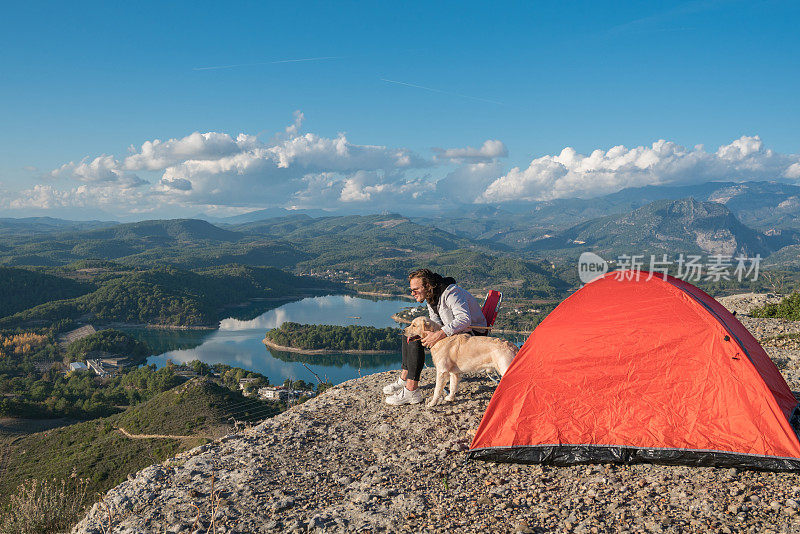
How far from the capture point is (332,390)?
912 cm

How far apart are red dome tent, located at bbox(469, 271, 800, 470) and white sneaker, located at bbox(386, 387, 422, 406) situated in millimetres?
2033

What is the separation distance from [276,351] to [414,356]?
7669 cm

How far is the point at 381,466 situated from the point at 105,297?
4915 inches

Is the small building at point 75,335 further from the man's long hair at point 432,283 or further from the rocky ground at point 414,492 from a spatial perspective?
the man's long hair at point 432,283

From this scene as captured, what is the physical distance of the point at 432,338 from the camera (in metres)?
6.74

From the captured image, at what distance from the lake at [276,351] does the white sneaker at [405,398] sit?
40.3m

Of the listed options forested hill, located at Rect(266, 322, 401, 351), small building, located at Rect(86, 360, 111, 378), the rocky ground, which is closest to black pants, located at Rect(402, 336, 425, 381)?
the rocky ground

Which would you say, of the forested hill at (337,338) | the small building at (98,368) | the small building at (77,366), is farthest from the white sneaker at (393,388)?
the small building at (77,366)

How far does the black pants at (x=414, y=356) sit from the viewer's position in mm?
7160

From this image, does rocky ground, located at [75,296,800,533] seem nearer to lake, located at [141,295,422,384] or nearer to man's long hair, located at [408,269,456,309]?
man's long hair, located at [408,269,456,309]

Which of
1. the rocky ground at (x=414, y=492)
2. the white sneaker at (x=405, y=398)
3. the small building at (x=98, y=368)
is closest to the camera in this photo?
the rocky ground at (x=414, y=492)

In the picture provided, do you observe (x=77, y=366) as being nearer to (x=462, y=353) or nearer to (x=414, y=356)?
(x=414, y=356)

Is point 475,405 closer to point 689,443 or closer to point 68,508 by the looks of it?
point 689,443

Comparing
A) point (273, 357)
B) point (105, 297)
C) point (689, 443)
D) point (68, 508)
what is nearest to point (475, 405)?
point (689, 443)
